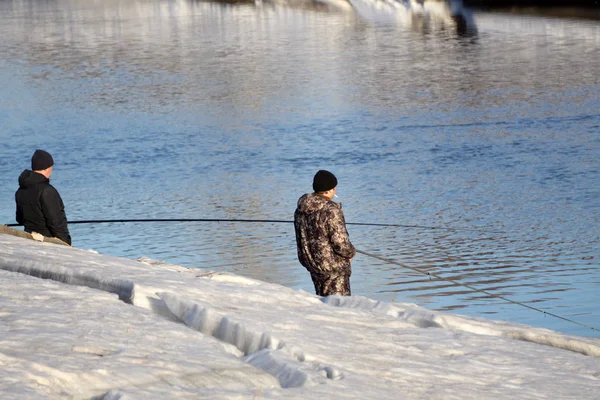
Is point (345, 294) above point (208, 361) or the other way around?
the other way around

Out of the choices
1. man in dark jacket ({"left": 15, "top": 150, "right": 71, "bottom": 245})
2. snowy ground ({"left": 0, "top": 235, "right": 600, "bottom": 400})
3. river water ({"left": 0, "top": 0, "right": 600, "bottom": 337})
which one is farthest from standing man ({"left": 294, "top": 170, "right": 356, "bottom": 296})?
river water ({"left": 0, "top": 0, "right": 600, "bottom": 337})

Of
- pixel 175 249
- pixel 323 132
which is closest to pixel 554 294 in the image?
pixel 175 249

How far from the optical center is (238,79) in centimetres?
2686

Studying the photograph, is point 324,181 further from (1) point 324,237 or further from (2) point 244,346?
(2) point 244,346

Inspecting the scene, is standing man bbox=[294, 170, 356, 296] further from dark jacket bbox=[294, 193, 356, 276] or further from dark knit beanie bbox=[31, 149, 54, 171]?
dark knit beanie bbox=[31, 149, 54, 171]

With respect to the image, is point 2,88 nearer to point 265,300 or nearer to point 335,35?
point 335,35

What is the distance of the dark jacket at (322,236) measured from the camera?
6004 millimetres

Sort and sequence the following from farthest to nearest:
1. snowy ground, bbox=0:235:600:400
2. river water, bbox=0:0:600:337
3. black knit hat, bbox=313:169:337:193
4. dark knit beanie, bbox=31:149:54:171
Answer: river water, bbox=0:0:600:337 → dark knit beanie, bbox=31:149:54:171 → black knit hat, bbox=313:169:337:193 → snowy ground, bbox=0:235:600:400

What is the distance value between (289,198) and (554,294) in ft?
18.4

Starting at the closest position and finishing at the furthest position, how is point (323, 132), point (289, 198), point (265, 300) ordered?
point (265, 300) → point (289, 198) → point (323, 132)

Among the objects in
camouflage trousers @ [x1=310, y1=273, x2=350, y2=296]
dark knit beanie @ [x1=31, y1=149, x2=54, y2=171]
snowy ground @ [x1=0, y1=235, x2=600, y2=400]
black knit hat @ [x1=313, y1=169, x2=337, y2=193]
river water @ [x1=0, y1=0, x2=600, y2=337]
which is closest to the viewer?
snowy ground @ [x1=0, y1=235, x2=600, y2=400]

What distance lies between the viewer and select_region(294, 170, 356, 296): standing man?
600 cm

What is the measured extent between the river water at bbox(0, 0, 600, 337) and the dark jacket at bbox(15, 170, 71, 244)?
278cm

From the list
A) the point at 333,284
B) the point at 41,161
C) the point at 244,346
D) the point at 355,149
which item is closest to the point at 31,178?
the point at 41,161
